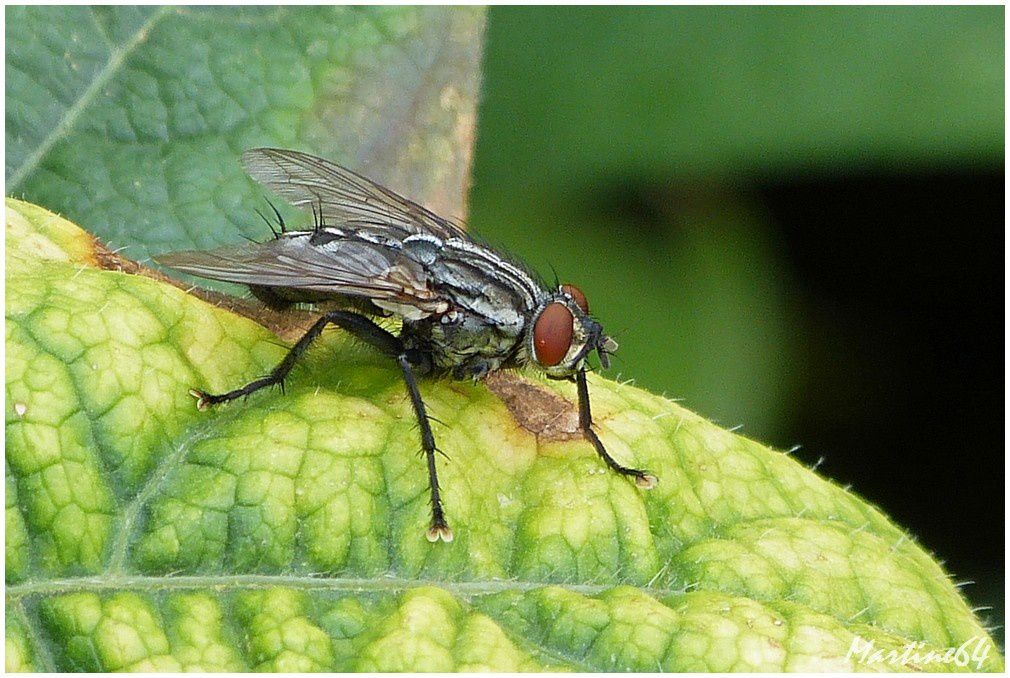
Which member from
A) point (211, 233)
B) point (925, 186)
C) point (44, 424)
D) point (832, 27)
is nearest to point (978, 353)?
point (925, 186)

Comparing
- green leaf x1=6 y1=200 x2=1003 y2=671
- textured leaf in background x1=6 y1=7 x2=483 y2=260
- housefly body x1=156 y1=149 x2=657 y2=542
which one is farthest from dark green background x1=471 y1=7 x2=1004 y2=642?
green leaf x1=6 y1=200 x2=1003 y2=671

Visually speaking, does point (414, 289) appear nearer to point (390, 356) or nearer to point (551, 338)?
point (390, 356)

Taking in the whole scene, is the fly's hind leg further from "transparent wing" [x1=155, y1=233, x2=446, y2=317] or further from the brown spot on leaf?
the brown spot on leaf

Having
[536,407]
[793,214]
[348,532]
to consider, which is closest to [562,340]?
[536,407]

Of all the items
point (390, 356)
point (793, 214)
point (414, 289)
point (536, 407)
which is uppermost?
point (793, 214)

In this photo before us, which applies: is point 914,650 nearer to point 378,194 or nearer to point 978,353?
point 378,194

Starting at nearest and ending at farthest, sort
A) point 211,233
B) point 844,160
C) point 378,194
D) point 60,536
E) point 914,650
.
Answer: point 60,536, point 914,650, point 211,233, point 378,194, point 844,160

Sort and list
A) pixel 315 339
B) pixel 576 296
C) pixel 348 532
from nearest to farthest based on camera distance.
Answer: pixel 348 532 < pixel 315 339 < pixel 576 296
